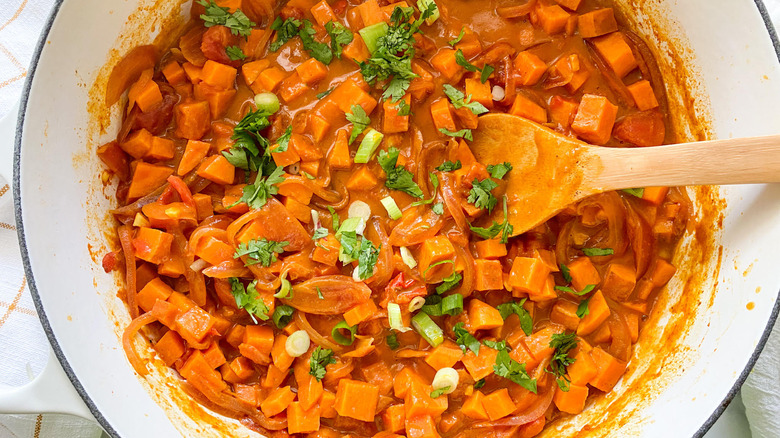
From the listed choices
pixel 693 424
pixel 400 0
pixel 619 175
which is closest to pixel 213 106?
pixel 400 0

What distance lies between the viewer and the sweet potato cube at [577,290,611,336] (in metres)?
3.67

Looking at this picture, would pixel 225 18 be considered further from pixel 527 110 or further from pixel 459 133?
pixel 527 110

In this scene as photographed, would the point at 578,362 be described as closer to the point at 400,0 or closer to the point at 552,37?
the point at 552,37

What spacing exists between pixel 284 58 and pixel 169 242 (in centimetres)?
122

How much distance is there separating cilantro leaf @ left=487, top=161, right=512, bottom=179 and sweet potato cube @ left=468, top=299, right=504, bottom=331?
71cm

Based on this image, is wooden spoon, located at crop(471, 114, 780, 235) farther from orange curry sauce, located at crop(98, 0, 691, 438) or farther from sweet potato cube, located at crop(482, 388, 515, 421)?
sweet potato cube, located at crop(482, 388, 515, 421)

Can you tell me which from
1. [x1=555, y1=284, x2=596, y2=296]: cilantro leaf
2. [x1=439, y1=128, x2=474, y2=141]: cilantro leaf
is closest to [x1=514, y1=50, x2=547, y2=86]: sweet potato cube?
[x1=439, y1=128, x2=474, y2=141]: cilantro leaf

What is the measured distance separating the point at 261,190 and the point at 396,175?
741 mm

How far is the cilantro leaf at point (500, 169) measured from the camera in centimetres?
361

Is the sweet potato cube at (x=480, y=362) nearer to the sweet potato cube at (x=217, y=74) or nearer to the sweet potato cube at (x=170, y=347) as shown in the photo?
the sweet potato cube at (x=170, y=347)

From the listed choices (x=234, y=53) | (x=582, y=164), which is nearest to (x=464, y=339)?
(x=582, y=164)

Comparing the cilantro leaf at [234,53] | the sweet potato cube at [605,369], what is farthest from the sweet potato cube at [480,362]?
the cilantro leaf at [234,53]

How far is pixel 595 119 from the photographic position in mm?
3572

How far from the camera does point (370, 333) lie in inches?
144
